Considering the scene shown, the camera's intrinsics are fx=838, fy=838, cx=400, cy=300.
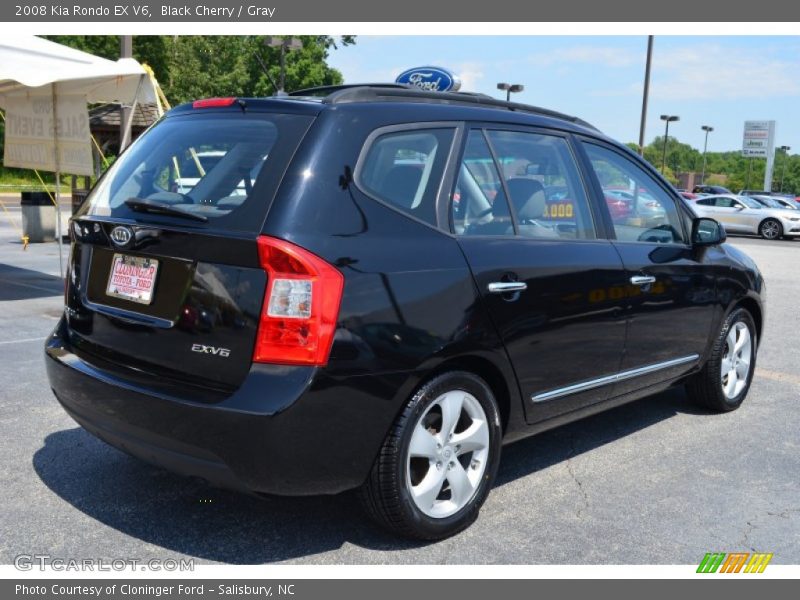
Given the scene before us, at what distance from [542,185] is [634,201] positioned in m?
1.02

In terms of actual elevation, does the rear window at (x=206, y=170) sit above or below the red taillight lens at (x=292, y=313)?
above

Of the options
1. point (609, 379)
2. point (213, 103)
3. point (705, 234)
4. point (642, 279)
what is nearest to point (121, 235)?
point (213, 103)

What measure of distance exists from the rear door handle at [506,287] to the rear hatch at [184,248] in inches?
40.1

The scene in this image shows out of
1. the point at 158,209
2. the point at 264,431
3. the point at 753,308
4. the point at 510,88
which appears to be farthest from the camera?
the point at 510,88

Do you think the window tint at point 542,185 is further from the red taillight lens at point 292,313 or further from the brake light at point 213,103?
the red taillight lens at point 292,313

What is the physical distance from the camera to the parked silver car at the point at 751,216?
1091 inches

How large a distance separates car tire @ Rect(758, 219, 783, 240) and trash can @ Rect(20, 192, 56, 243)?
22.7 meters

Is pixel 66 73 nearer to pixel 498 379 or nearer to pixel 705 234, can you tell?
pixel 705 234

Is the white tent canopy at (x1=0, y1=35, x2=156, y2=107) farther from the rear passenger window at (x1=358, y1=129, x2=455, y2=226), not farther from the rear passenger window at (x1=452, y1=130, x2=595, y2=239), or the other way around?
the rear passenger window at (x1=358, y1=129, x2=455, y2=226)

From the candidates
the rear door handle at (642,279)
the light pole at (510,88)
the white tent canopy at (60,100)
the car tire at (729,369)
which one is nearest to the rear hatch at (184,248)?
the rear door handle at (642,279)

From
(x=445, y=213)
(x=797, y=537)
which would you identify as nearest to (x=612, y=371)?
(x=797, y=537)

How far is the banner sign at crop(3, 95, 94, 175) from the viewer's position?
10.2 m

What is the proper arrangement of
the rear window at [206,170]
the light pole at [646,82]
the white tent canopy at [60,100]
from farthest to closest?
1. the light pole at [646,82]
2. the white tent canopy at [60,100]
3. the rear window at [206,170]

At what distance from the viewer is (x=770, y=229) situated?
28094mm
